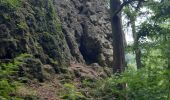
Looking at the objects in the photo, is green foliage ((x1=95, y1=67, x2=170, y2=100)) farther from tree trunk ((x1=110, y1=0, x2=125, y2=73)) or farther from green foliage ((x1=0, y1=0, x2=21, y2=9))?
green foliage ((x1=0, y1=0, x2=21, y2=9))

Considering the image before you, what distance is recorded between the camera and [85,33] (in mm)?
14648

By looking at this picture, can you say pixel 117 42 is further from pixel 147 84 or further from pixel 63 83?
pixel 147 84

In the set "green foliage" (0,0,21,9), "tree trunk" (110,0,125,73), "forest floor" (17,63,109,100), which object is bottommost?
"forest floor" (17,63,109,100)

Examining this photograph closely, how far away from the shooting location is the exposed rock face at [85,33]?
13.7 meters

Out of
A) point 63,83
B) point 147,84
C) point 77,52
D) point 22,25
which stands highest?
point 22,25

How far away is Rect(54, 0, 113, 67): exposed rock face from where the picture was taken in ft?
45.0

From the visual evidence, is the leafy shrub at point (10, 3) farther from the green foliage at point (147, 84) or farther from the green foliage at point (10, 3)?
the green foliage at point (147, 84)

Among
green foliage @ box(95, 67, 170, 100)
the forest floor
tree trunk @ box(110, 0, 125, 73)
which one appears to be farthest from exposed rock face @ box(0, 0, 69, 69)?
green foliage @ box(95, 67, 170, 100)

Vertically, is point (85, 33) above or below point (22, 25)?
below

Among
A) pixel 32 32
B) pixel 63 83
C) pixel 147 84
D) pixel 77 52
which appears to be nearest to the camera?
pixel 147 84

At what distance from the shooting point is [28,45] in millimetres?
10375

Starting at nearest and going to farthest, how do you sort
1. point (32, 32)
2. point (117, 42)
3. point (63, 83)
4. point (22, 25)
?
point (63, 83)
point (22, 25)
point (117, 42)
point (32, 32)

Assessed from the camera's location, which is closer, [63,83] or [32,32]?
[63,83]

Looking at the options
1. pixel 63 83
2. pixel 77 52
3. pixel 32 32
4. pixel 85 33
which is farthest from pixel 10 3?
pixel 85 33
